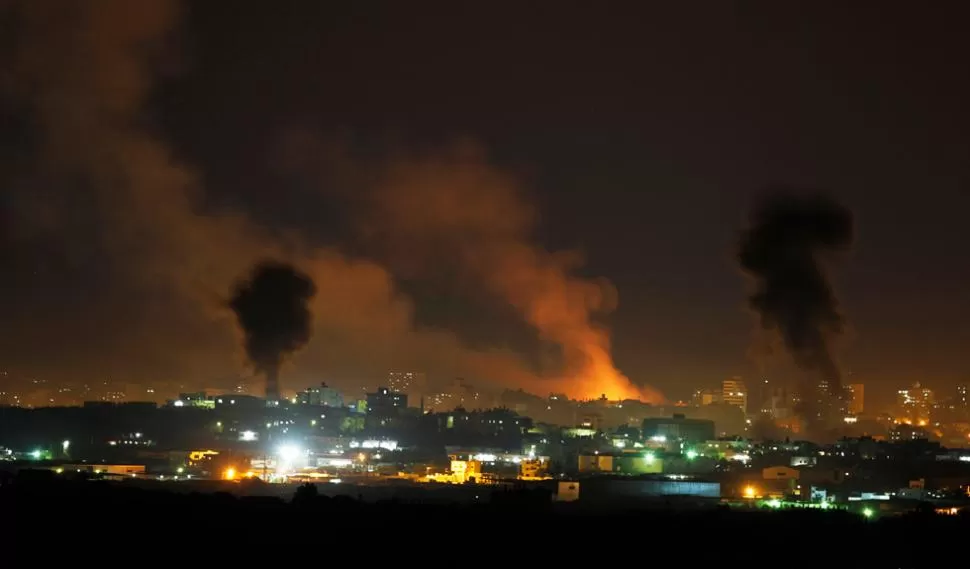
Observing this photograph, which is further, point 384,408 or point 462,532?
point 384,408

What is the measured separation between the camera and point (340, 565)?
1700cm

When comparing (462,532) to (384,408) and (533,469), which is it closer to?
(533,469)

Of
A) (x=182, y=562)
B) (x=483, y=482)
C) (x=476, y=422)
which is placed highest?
(x=476, y=422)

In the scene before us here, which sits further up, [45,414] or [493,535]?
[45,414]

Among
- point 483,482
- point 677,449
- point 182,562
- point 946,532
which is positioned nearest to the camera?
point 182,562

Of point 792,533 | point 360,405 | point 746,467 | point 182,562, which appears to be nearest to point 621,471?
point 746,467

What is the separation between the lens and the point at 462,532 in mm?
19781

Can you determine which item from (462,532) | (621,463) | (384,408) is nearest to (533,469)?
(621,463)

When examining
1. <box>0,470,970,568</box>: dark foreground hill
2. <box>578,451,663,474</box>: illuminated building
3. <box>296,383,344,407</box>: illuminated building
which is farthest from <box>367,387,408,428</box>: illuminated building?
<box>0,470,970,568</box>: dark foreground hill

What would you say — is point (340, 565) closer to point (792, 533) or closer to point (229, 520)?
point (229, 520)

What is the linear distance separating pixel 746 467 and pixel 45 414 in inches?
1264

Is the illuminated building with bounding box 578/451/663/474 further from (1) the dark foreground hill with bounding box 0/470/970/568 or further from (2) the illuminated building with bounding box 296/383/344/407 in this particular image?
(2) the illuminated building with bounding box 296/383/344/407

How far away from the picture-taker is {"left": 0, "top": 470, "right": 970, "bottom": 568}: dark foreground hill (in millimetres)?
18125

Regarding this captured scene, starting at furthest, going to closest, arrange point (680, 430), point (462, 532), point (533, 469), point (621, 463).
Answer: point (680, 430) < point (621, 463) < point (533, 469) < point (462, 532)
